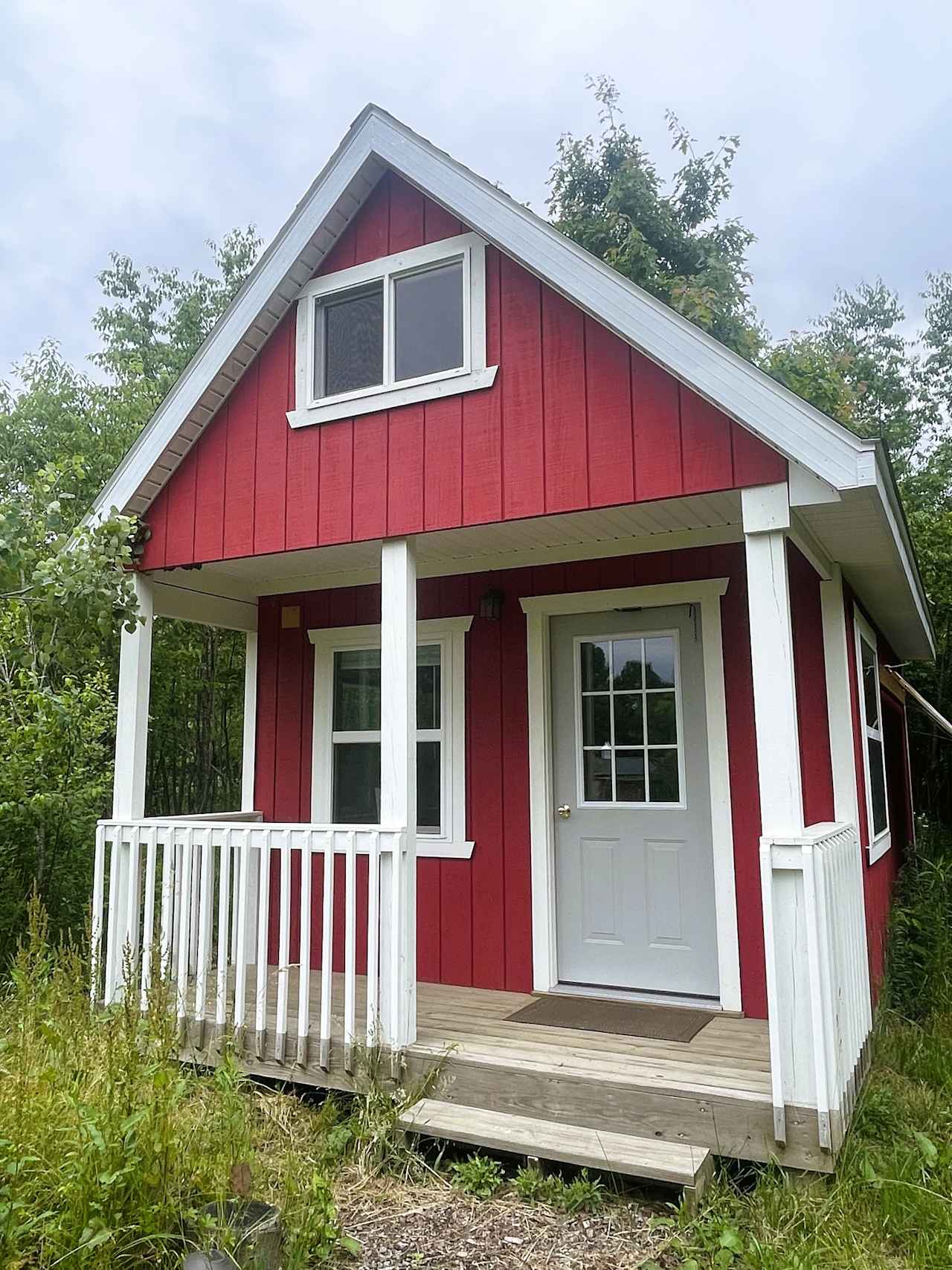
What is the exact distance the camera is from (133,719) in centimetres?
503

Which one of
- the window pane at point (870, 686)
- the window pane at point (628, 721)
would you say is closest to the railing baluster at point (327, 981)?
the window pane at point (628, 721)

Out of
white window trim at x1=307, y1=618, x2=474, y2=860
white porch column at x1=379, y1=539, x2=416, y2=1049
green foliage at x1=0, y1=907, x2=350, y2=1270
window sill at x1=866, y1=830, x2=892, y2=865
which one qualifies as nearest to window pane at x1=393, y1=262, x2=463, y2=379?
white porch column at x1=379, y1=539, x2=416, y2=1049

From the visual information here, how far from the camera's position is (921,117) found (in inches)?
806

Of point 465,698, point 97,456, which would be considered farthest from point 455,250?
point 97,456

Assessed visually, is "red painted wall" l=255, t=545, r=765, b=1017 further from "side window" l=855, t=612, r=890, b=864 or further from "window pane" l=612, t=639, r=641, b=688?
"side window" l=855, t=612, r=890, b=864

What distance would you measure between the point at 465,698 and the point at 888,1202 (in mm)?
3166

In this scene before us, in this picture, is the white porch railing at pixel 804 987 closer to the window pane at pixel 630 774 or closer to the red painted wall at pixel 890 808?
the red painted wall at pixel 890 808

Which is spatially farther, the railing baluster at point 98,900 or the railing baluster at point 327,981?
the railing baluster at point 98,900

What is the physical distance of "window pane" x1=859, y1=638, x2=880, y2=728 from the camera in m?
5.83

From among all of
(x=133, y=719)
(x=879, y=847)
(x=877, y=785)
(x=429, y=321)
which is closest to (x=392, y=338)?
(x=429, y=321)

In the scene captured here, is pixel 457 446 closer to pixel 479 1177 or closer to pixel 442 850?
pixel 442 850

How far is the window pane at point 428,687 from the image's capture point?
5496 millimetres

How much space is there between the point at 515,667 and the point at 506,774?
0.62 m

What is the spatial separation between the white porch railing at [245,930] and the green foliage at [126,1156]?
0.41 metres
